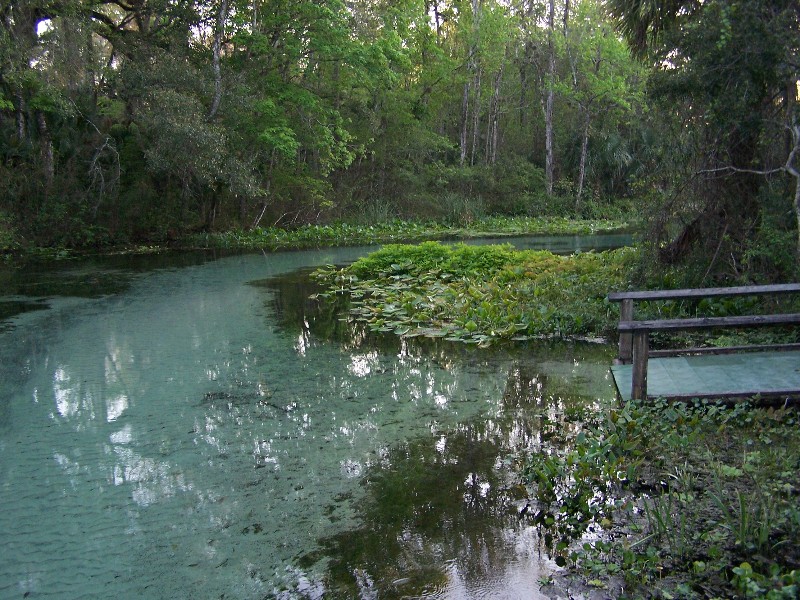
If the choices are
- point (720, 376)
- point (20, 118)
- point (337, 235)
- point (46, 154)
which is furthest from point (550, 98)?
point (720, 376)

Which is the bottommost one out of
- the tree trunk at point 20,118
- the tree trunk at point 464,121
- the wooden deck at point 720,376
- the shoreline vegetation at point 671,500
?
the shoreline vegetation at point 671,500

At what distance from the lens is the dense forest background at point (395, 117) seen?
298 inches

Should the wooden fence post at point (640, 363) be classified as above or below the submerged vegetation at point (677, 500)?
above

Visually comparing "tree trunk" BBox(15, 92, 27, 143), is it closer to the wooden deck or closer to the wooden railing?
the wooden deck

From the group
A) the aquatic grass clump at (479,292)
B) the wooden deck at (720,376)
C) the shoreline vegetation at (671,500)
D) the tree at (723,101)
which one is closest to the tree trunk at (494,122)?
the aquatic grass clump at (479,292)

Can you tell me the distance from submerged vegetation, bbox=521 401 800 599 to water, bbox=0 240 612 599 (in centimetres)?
27

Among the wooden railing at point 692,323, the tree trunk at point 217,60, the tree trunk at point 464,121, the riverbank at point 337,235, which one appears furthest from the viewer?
the tree trunk at point 464,121

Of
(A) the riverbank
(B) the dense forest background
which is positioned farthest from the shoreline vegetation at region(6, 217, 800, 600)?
(A) the riverbank

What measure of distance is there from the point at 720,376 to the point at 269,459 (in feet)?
11.6

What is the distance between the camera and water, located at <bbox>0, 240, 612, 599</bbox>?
3.61m

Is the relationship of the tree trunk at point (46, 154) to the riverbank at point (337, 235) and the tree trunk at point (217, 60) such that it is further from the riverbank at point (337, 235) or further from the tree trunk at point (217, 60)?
the tree trunk at point (217, 60)

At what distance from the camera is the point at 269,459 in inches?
201

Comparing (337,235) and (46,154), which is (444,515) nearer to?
(46,154)

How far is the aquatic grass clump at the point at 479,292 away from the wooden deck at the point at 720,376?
2720mm
